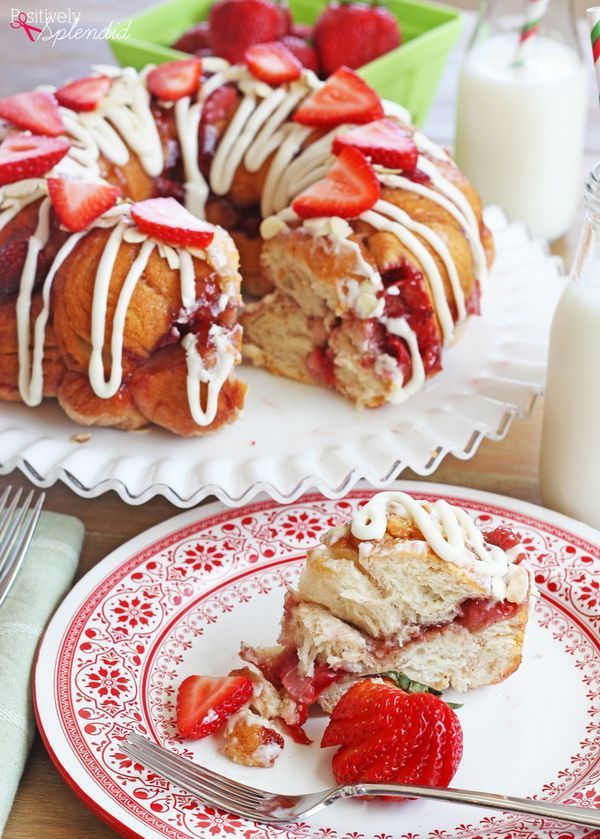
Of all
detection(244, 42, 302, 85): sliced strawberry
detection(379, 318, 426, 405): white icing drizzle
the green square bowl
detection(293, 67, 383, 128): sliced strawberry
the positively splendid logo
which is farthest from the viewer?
the positively splendid logo

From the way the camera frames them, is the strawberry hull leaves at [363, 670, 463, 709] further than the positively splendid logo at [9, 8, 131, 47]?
No

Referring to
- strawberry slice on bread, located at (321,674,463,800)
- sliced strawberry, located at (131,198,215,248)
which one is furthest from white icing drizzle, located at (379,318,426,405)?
strawberry slice on bread, located at (321,674,463,800)

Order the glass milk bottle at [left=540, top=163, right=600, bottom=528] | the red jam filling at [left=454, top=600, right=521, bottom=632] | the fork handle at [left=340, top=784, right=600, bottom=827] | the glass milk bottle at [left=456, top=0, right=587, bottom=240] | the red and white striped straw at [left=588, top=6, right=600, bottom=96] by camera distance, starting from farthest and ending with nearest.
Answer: the glass milk bottle at [left=456, top=0, right=587, bottom=240], the glass milk bottle at [left=540, top=163, right=600, bottom=528], the red and white striped straw at [left=588, top=6, right=600, bottom=96], the red jam filling at [left=454, top=600, right=521, bottom=632], the fork handle at [left=340, top=784, right=600, bottom=827]

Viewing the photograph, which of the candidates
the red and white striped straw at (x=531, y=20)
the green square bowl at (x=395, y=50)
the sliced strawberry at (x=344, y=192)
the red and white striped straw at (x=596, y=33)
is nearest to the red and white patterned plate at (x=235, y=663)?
the sliced strawberry at (x=344, y=192)

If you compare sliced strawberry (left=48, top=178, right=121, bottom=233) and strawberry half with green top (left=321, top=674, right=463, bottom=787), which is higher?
sliced strawberry (left=48, top=178, right=121, bottom=233)

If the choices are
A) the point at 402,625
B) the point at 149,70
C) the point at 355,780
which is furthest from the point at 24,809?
the point at 149,70

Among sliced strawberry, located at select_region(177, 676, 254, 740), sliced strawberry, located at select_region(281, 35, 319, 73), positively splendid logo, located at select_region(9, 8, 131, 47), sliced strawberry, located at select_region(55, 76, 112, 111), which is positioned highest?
sliced strawberry, located at select_region(55, 76, 112, 111)

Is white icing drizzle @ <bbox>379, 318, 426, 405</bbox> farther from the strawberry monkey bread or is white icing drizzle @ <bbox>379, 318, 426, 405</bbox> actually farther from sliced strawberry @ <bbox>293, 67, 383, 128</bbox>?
sliced strawberry @ <bbox>293, 67, 383, 128</bbox>
